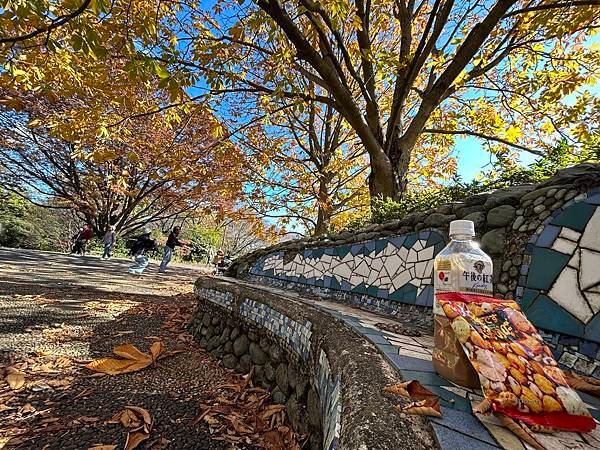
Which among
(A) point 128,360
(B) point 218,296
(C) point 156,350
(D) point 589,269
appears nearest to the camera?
(D) point 589,269

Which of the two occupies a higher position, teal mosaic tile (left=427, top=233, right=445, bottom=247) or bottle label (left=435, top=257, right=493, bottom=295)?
teal mosaic tile (left=427, top=233, right=445, bottom=247)

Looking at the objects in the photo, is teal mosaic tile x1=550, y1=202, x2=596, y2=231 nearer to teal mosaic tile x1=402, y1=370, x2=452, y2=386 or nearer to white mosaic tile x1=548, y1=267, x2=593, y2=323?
white mosaic tile x1=548, y1=267, x2=593, y2=323

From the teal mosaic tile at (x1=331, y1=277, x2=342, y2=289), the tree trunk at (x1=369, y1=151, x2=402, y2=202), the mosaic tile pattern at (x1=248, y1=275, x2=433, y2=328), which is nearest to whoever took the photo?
the mosaic tile pattern at (x1=248, y1=275, x2=433, y2=328)

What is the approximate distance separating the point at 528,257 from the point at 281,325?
1.97m

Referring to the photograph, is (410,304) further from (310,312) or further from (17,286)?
(17,286)

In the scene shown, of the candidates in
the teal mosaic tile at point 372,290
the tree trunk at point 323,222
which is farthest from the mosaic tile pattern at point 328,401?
the tree trunk at point 323,222

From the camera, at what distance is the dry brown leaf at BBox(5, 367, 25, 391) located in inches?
94.1

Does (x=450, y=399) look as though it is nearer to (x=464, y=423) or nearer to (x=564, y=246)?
(x=464, y=423)

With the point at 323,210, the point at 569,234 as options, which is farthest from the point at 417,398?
the point at 323,210

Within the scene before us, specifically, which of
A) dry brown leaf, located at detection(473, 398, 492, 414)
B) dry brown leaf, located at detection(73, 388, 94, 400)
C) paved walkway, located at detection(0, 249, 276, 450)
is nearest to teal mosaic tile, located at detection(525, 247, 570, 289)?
dry brown leaf, located at detection(473, 398, 492, 414)

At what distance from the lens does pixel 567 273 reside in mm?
1729

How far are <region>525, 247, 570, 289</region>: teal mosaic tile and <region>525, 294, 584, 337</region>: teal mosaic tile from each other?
0.09m

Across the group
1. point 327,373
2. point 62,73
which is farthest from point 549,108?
point 62,73

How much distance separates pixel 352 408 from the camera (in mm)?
1025
